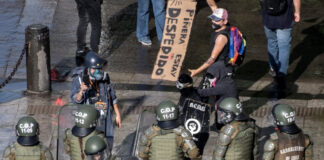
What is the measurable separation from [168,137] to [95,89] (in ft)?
5.17

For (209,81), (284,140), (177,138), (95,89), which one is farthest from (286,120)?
(95,89)

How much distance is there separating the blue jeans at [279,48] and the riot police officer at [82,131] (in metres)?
4.79

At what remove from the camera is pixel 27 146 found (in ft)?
26.1

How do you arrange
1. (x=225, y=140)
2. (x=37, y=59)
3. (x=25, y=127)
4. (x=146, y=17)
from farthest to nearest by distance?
(x=146, y=17) < (x=37, y=59) < (x=225, y=140) < (x=25, y=127)

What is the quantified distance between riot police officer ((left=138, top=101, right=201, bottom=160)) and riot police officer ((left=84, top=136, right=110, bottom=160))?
2.63 feet

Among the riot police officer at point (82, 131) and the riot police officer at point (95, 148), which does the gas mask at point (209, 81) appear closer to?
the riot police officer at point (82, 131)

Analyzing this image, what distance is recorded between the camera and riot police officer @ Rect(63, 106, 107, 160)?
807 centimetres

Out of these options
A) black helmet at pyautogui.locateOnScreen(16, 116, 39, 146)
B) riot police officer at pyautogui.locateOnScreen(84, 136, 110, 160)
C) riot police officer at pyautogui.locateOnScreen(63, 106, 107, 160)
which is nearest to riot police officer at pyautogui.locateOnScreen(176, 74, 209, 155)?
riot police officer at pyautogui.locateOnScreen(63, 106, 107, 160)

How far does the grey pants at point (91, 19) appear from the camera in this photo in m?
13.3

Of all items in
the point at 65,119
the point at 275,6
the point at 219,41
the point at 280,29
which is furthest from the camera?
the point at 280,29

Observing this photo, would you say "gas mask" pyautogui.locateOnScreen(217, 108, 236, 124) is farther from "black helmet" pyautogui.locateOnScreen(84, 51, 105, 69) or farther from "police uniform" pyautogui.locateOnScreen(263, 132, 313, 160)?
"black helmet" pyautogui.locateOnScreen(84, 51, 105, 69)

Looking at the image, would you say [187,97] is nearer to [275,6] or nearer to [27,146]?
[27,146]

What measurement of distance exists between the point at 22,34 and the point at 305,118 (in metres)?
6.05

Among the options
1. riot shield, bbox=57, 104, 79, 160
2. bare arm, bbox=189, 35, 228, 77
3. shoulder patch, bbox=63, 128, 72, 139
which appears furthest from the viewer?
bare arm, bbox=189, 35, 228, 77
